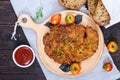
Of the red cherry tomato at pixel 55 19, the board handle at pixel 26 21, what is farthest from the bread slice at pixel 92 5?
the board handle at pixel 26 21

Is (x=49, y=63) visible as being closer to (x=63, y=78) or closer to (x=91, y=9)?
(x=63, y=78)

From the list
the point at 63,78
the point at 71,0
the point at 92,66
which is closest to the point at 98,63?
the point at 92,66

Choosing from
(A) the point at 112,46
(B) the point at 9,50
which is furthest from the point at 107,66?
(B) the point at 9,50

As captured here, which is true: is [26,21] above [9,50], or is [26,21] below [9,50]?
above

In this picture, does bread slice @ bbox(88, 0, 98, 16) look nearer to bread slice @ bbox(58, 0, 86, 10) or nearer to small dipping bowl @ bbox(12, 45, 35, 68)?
bread slice @ bbox(58, 0, 86, 10)

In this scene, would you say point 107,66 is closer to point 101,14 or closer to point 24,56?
point 101,14
